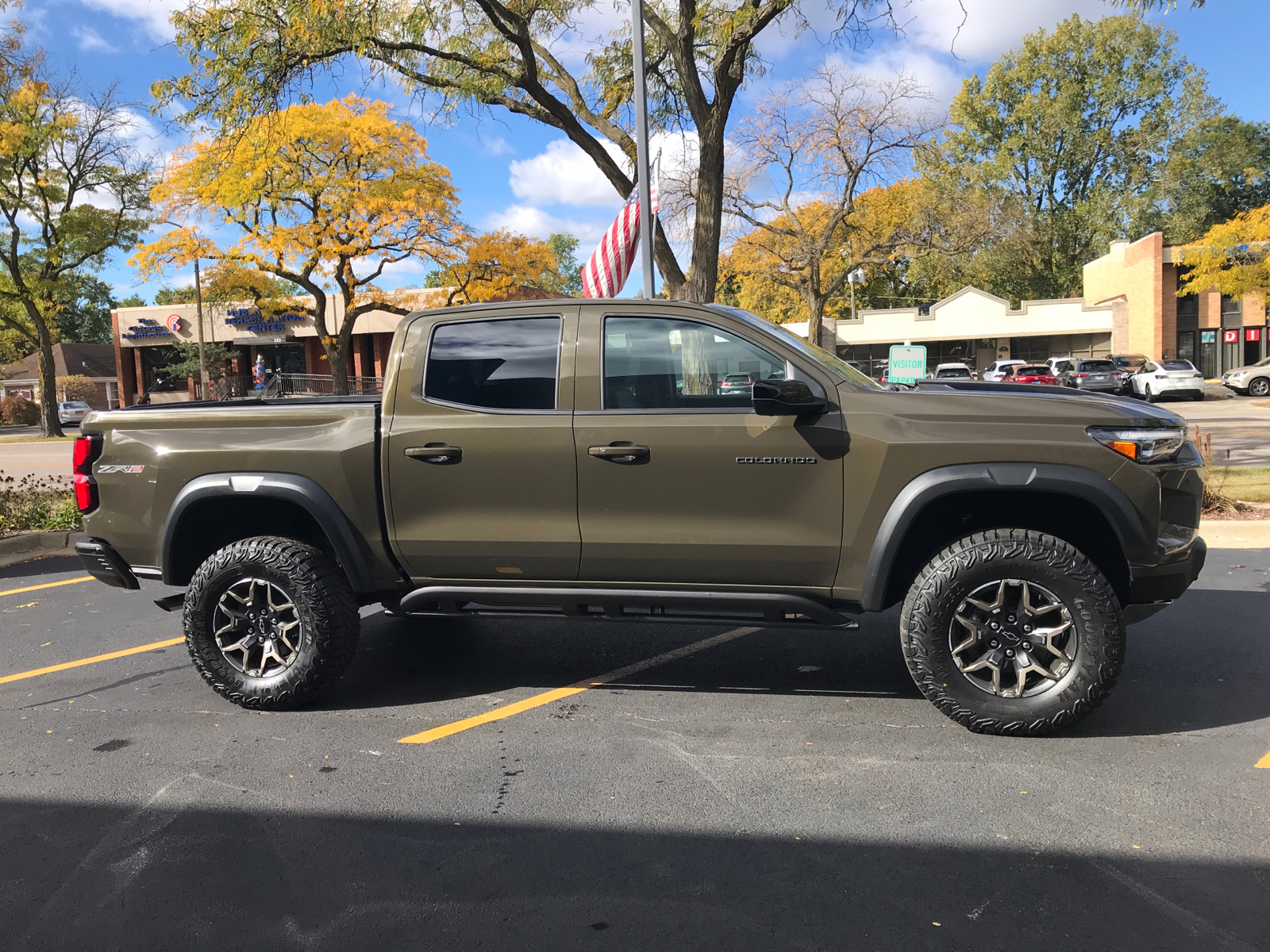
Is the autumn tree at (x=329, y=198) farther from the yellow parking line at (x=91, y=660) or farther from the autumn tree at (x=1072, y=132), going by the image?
→ the autumn tree at (x=1072, y=132)

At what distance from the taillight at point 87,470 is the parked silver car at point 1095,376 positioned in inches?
1378

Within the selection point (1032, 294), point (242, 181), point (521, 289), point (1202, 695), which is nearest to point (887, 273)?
point (1032, 294)

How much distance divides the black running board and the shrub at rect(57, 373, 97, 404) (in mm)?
63847

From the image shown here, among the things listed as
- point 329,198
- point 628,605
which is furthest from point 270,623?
point 329,198

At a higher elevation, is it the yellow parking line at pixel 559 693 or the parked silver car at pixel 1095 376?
the parked silver car at pixel 1095 376

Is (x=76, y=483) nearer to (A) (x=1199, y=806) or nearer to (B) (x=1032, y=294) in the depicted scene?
(A) (x=1199, y=806)

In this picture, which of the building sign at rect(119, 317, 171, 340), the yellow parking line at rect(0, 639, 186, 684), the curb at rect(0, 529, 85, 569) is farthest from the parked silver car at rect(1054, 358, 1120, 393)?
the building sign at rect(119, 317, 171, 340)

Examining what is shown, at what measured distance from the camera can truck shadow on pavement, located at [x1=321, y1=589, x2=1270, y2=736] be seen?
15.1 feet

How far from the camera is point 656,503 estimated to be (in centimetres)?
437

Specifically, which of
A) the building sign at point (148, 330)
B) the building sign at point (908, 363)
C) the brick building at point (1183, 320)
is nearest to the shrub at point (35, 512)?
the building sign at point (908, 363)

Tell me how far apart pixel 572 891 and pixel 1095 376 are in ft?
123

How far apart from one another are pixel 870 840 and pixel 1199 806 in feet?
4.15

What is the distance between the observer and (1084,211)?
59625mm

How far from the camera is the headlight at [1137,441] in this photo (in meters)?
3.97
